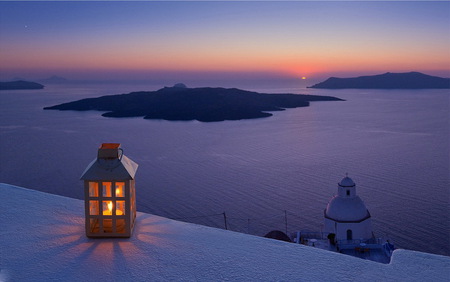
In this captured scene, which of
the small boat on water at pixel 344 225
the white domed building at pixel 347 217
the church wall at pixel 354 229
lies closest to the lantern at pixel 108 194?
the small boat on water at pixel 344 225

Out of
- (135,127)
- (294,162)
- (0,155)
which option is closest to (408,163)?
(294,162)

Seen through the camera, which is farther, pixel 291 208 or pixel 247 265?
pixel 291 208

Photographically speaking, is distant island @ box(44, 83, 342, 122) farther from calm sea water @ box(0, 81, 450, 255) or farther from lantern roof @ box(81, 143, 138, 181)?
lantern roof @ box(81, 143, 138, 181)

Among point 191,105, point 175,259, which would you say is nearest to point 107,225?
point 175,259

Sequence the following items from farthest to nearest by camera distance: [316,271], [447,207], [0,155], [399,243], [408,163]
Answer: [0,155] < [408,163] < [447,207] < [399,243] < [316,271]

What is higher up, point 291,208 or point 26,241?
point 26,241

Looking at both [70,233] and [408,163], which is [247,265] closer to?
[70,233]
